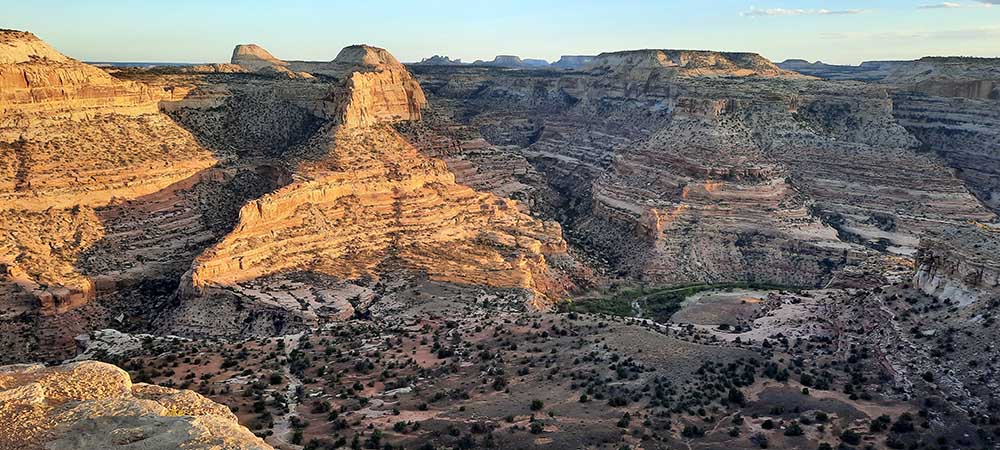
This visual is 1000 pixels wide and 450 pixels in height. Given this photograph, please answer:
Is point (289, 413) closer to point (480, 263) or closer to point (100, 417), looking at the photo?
point (100, 417)

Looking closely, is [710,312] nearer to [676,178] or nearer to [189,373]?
[676,178]

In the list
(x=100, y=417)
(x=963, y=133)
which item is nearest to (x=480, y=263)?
(x=100, y=417)

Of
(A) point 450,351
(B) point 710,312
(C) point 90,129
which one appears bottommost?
(B) point 710,312

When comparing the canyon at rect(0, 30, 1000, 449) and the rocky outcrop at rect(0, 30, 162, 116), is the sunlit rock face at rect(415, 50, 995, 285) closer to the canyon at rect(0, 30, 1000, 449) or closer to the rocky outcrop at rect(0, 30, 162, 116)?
the canyon at rect(0, 30, 1000, 449)

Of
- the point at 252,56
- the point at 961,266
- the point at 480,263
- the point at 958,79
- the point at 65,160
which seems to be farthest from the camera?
the point at 252,56

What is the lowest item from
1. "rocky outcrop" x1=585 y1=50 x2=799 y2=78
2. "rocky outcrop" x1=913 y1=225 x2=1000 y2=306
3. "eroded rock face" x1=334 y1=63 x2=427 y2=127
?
"rocky outcrop" x1=913 y1=225 x2=1000 y2=306

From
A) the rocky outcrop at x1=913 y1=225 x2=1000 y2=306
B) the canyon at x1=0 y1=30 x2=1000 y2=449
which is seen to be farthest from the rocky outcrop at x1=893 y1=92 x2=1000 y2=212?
the rocky outcrop at x1=913 y1=225 x2=1000 y2=306

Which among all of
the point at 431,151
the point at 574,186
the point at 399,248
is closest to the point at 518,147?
the point at 574,186
